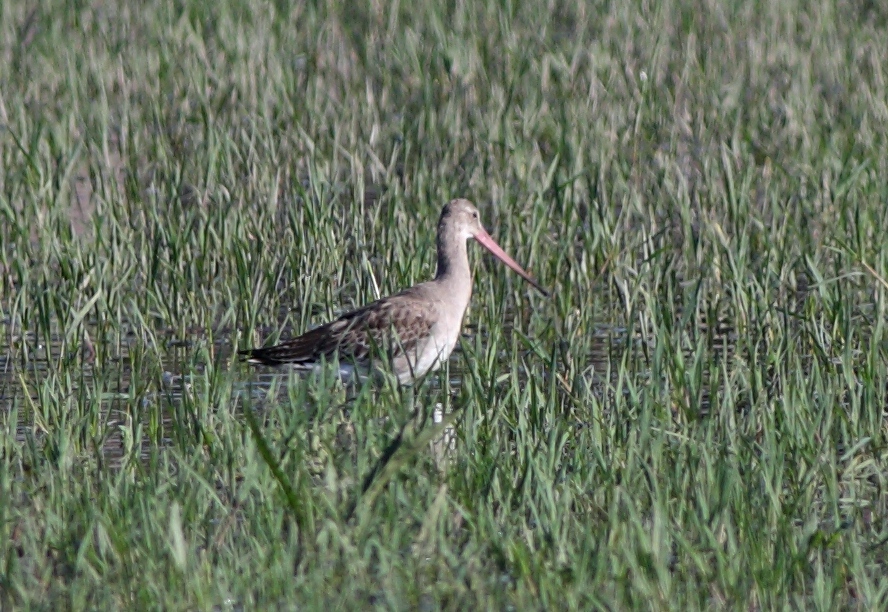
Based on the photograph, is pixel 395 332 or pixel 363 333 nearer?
pixel 395 332

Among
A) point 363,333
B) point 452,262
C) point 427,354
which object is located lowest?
point 427,354

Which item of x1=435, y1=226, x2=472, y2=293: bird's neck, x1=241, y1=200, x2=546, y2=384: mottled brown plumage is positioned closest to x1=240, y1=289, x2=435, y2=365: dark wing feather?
x1=241, y1=200, x2=546, y2=384: mottled brown plumage

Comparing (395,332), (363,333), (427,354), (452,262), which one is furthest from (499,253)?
(395,332)

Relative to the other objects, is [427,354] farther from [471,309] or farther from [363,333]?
[471,309]

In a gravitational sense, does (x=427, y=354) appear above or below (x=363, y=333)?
below

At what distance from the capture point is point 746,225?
827 centimetres

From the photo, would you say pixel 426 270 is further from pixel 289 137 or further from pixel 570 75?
pixel 570 75

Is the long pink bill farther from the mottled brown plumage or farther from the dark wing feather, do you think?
the dark wing feather

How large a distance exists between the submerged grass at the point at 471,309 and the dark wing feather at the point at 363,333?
0.72ft

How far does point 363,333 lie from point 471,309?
5.06 feet

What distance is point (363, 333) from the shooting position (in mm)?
7277

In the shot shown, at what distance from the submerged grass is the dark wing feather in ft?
0.72

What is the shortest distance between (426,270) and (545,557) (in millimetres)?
4273

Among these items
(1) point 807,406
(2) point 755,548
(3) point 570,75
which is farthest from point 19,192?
(2) point 755,548
